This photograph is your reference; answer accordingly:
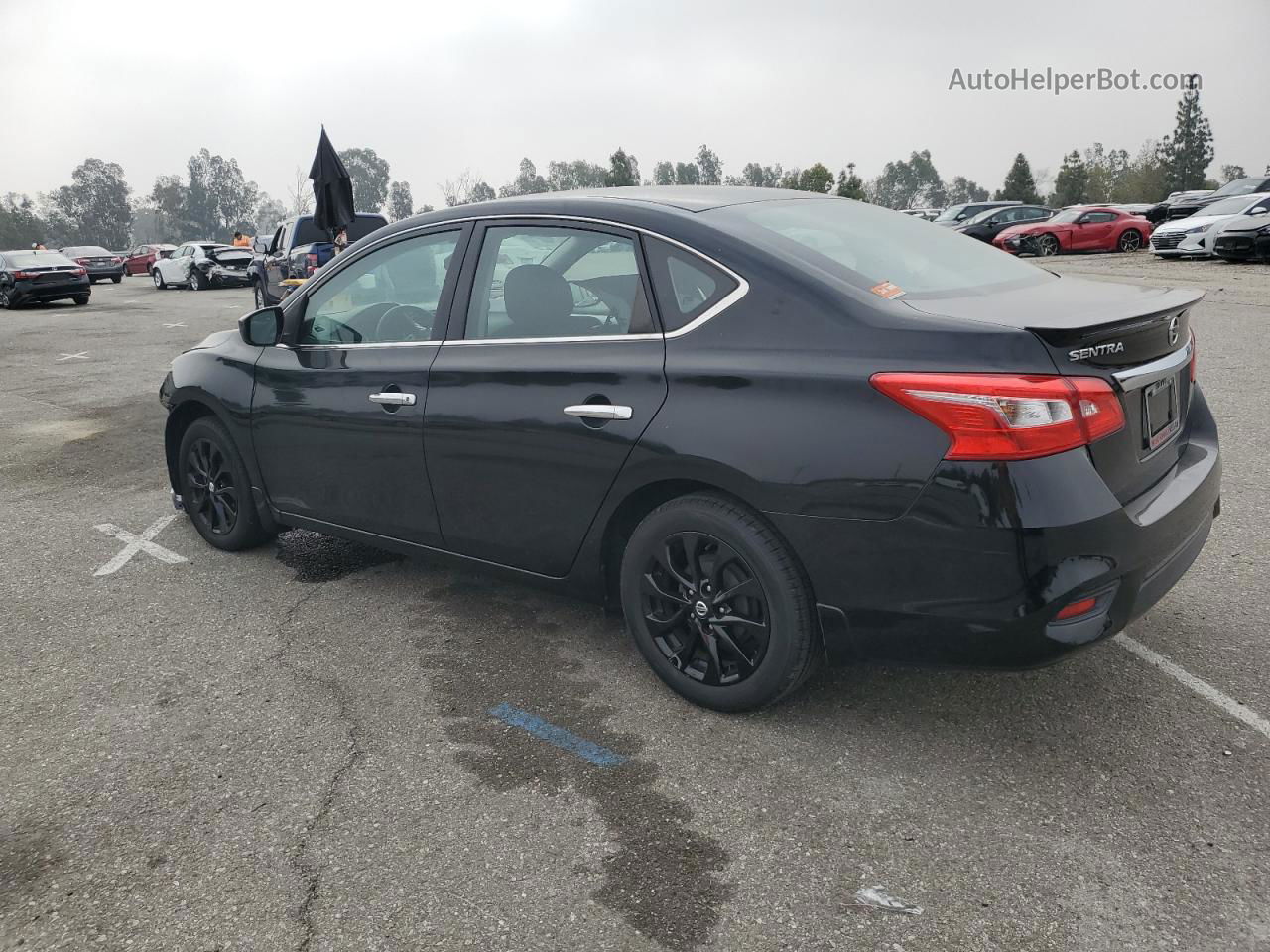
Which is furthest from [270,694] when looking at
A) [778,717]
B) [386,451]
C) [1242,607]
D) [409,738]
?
[1242,607]

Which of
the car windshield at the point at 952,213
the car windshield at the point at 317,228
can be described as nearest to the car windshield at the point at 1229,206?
the car windshield at the point at 952,213

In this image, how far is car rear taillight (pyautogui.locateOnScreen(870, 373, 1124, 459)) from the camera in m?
2.55

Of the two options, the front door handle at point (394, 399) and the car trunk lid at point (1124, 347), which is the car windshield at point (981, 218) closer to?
the car trunk lid at point (1124, 347)

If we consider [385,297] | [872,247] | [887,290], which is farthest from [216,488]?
[887,290]

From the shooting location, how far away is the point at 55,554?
527 centimetres

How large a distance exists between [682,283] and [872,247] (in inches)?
27.9

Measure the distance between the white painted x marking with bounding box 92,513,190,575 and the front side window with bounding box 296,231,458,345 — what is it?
5.08 feet

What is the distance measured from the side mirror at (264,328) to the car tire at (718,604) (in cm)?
213

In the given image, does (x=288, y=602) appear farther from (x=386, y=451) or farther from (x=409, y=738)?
(x=409, y=738)

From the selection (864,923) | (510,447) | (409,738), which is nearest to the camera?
(864,923)

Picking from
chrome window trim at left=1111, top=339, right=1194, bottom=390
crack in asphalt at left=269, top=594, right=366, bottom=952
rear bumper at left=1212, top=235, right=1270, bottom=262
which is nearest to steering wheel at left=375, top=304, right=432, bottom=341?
crack in asphalt at left=269, top=594, right=366, bottom=952

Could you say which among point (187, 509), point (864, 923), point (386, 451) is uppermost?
point (386, 451)

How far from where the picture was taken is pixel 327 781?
3.01 meters

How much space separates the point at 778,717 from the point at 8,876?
2.22 metres
